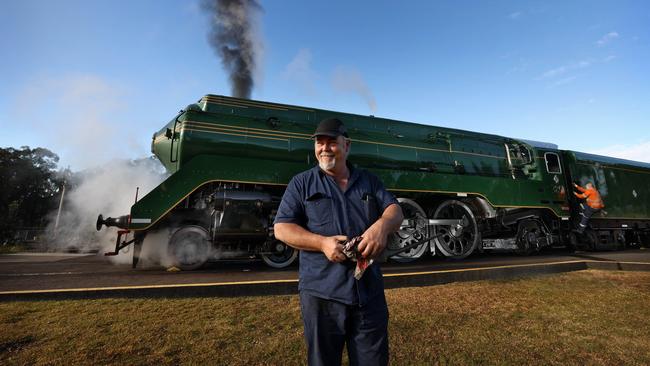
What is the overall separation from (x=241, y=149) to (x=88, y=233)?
755 cm

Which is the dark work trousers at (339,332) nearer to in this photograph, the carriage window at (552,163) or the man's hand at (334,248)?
the man's hand at (334,248)

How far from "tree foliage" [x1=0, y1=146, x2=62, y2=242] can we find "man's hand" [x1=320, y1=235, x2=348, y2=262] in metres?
36.2

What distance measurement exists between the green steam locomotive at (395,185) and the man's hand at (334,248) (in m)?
4.19

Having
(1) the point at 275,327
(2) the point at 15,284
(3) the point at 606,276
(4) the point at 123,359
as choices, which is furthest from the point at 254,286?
(3) the point at 606,276

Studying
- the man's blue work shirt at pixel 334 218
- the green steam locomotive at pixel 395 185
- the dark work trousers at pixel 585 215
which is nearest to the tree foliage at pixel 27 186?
the green steam locomotive at pixel 395 185

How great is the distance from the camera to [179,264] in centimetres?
567

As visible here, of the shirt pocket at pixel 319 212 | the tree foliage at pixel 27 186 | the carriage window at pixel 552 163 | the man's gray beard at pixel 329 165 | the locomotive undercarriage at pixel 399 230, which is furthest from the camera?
the tree foliage at pixel 27 186

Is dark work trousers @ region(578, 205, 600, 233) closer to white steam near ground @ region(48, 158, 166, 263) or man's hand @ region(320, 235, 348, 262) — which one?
man's hand @ region(320, 235, 348, 262)

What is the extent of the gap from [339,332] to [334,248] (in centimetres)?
45

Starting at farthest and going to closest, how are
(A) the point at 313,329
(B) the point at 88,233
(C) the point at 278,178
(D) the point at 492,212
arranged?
(B) the point at 88,233 → (D) the point at 492,212 → (C) the point at 278,178 → (A) the point at 313,329

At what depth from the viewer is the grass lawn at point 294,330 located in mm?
2492

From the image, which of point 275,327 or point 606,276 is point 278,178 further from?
point 606,276

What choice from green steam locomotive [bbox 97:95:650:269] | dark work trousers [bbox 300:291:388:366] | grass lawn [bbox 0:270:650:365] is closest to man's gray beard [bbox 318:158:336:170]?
dark work trousers [bbox 300:291:388:366]

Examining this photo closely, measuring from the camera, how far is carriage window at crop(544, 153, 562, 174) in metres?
9.16
